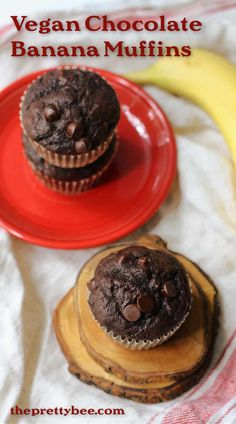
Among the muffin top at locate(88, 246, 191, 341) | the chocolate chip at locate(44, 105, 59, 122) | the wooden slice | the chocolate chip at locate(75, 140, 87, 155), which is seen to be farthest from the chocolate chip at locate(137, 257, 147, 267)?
the chocolate chip at locate(44, 105, 59, 122)

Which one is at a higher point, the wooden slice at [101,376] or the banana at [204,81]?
the banana at [204,81]

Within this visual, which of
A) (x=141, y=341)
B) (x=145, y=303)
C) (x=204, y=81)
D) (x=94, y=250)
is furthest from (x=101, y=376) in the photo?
(x=204, y=81)

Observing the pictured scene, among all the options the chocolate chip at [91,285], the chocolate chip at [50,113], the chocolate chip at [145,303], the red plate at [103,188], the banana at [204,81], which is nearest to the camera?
the chocolate chip at [145,303]

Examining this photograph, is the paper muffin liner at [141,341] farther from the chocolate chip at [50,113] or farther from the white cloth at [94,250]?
the chocolate chip at [50,113]

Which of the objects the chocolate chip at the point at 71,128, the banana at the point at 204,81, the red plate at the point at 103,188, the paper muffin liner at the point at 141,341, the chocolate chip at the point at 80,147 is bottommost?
the paper muffin liner at the point at 141,341

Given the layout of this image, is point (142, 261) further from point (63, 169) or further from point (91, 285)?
Result: point (63, 169)

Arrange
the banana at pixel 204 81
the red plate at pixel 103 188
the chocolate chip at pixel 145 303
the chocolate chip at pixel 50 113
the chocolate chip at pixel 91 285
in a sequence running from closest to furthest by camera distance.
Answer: the chocolate chip at pixel 145 303
the chocolate chip at pixel 91 285
the chocolate chip at pixel 50 113
the red plate at pixel 103 188
the banana at pixel 204 81

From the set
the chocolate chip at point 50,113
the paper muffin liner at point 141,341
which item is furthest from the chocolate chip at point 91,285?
the chocolate chip at point 50,113
